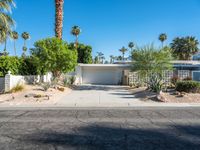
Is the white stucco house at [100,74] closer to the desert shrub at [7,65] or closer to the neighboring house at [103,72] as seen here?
the neighboring house at [103,72]

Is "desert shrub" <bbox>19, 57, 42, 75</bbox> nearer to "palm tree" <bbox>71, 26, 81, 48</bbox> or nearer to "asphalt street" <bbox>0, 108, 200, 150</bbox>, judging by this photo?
"asphalt street" <bbox>0, 108, 200, 150</bbox>

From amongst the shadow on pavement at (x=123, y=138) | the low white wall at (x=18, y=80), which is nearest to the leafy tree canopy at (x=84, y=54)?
the low white wall at (x=18, y=80)

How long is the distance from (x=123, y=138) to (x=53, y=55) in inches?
698

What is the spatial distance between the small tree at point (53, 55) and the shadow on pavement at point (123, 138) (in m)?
16.1

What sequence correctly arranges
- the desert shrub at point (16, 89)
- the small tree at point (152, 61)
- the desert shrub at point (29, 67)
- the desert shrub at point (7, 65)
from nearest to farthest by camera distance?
1. the desert shrub at point (16, 89)
2. the desert shrub at point (7, 65)
3. the small tree at point (152, 61)
4. the desert shrub at point (29, 67)

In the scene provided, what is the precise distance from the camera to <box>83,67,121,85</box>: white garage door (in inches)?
1501

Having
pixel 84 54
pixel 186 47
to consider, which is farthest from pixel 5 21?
pixel 186 47

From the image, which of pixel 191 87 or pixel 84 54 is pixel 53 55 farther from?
pixel 84 54

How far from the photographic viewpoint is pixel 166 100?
18016 mm

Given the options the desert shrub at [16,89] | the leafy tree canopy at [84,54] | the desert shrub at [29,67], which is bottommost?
the desert shrub at [16,89]

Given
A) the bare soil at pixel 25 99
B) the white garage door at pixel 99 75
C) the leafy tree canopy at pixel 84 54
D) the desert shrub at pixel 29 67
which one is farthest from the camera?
the leafy tree canopy at pixel 84 54

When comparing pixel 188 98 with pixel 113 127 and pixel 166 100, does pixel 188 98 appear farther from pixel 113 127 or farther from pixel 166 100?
pixel 113 127

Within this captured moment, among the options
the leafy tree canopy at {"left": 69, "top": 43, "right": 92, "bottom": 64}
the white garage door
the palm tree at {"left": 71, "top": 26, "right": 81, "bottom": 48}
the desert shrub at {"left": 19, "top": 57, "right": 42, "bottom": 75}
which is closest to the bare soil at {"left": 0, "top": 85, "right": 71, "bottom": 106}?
the desert shrub at {"left": 19, "top": 57, "right": 42, "bottom": 75}

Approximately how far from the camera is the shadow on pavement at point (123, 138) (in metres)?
7.06
